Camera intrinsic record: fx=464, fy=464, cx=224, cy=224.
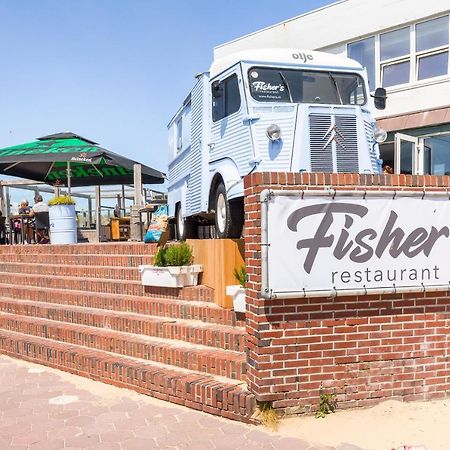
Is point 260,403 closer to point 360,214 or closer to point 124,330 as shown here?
point 360,214

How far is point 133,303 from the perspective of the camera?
6.34m

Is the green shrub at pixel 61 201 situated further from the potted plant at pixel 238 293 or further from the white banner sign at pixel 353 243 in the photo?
the white banner sign at pixel 353 243

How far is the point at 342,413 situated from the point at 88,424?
225cm

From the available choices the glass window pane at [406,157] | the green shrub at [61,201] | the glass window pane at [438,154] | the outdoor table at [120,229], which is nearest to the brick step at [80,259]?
the green shrub at [61,201]

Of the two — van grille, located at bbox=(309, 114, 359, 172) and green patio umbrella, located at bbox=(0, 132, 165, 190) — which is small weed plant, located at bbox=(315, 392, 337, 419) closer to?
van grille, located at bbox=(309, 114, 359, 172)

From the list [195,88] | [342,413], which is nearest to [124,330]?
[342,413]

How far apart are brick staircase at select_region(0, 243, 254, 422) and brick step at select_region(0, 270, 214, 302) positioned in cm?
1

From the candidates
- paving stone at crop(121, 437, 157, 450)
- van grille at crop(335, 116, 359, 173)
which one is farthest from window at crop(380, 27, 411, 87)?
paving stone at crop(121, 437, 157, 450)

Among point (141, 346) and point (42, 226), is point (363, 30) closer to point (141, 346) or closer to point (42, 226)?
point (42, 226)

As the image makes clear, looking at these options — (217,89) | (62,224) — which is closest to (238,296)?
(217,89)

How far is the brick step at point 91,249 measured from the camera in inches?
309

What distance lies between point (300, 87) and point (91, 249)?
4.79 m

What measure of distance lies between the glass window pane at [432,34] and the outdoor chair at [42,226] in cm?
1089

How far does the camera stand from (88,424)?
4.12 metres
